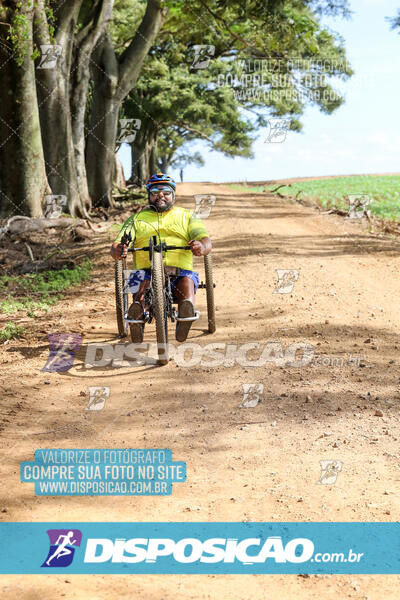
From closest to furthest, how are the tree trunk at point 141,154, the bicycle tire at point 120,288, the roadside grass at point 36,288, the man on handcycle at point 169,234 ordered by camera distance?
the man on handcycle at point 169,234 → the bicycle tire at point 120,288 → the roadside grass at point 36,288 → the tree trunk at point 141,154

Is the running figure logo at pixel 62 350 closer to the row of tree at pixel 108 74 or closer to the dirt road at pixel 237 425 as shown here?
the dirt road at pixel 237 425

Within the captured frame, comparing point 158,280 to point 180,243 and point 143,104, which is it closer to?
point 180,243

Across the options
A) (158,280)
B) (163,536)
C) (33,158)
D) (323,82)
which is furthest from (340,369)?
(323,82)

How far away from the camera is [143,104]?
33781 millimetres

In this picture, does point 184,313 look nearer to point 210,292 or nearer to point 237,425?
point 210,292

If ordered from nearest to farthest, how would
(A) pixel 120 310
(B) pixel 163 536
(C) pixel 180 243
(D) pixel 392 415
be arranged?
1. (B) pixel 163 536
2. (D) pixel 392 415
3. (C) pixel 180 243
4. (A) pixel 120 310

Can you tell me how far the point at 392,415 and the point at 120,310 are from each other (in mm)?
3379

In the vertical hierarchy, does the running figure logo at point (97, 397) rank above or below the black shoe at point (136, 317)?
below

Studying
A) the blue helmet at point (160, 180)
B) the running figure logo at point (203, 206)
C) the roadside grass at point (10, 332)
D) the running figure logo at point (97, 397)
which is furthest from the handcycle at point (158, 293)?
the running figure logo at point (203, 206)

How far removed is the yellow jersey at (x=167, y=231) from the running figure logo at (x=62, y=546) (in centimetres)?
364

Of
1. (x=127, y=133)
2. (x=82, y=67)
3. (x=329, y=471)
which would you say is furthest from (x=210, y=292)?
(x=127, y=133)

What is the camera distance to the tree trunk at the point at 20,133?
13.2m

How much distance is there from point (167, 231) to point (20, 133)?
26.2 ft

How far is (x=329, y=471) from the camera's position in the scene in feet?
13.8
